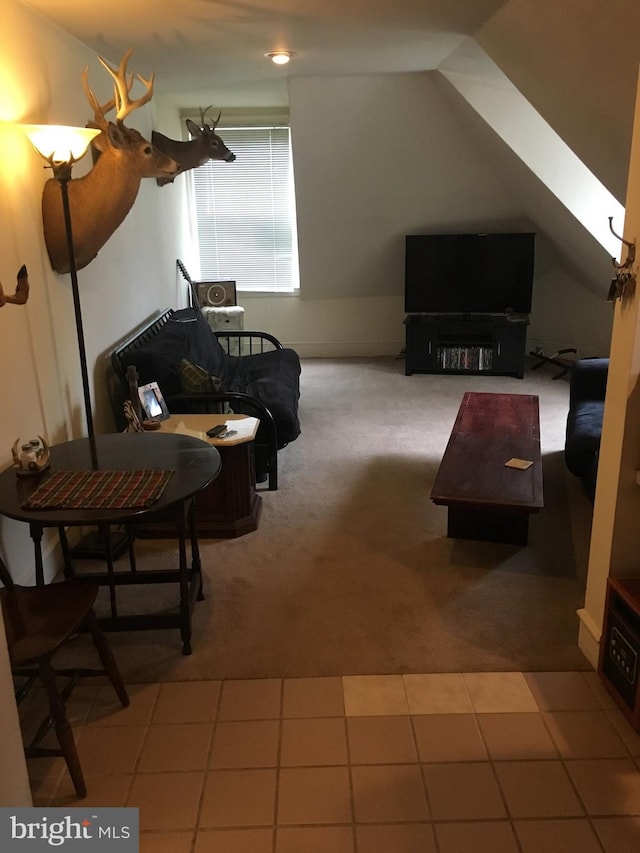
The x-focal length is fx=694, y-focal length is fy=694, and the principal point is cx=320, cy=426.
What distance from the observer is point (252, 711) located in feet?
7.22

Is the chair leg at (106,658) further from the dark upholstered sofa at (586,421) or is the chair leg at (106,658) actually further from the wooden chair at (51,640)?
the dark upholstered sofa at (586,421)

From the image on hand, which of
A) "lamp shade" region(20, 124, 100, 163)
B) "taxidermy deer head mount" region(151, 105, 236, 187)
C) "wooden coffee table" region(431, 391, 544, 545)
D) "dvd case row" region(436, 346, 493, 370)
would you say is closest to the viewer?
"lamp shade" region(20, 124, 100, 163)

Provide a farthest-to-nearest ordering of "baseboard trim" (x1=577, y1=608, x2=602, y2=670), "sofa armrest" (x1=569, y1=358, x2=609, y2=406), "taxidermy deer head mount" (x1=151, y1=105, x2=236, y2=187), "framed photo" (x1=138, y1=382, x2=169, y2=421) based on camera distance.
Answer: "taxidermy deer head mount" (x1=151, y1=105, x2=236, y2=187) < "sofa armrest" (x1=569, y1=358, x2=609, y2=406) < "framed photo" (x1=138, y1=382, x2=169, y2=421) < "baseboard trim" (x1=577, y1=608, x2=602, y2=670)

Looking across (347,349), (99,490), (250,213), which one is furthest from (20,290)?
(347,349)

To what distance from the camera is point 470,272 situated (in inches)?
241

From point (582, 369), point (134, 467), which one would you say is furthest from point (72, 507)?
point (582, 369)

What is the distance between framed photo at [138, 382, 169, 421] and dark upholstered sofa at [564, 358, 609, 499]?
83.3 inches

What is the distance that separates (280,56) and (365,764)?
3.80m

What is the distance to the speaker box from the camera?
6.17 m

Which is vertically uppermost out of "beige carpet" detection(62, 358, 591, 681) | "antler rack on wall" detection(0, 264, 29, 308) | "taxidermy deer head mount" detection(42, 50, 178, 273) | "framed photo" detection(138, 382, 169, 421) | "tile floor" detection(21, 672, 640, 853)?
"taxidermy deer head mount" detection(42, 50, 178, 273)

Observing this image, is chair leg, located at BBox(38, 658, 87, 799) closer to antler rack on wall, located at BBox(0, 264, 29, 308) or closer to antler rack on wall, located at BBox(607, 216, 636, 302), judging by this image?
antler rack on wall, located at BBox(0, 264, 29, 308)

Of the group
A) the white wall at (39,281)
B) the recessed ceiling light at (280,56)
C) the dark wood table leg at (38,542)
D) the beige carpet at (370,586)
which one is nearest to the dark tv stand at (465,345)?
the beige carpet at (370,586)

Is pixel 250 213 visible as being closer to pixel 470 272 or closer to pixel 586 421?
pixel 470 272

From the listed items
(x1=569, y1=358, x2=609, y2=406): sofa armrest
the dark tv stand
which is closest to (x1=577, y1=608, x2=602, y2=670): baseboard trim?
(x1=569, y1=358, x2=609, y2=406): sofa armrest
